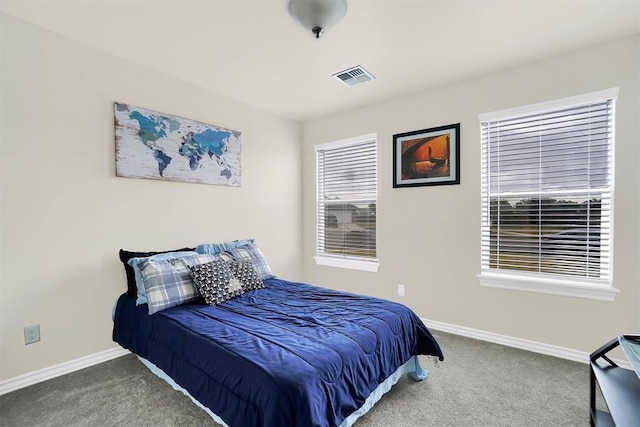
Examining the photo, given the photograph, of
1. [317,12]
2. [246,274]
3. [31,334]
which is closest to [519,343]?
[246,274]

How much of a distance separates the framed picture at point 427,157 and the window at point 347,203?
344mm

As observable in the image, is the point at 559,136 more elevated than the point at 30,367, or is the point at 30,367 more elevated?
the point at 559,136

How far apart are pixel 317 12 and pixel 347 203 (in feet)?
7.84

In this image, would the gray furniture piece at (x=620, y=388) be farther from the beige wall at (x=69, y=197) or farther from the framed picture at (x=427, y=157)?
the beige wall at (x=69, y=197)

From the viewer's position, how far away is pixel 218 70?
2787 mm

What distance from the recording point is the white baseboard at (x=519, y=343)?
7.97 feet

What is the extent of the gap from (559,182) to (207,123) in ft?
11.0

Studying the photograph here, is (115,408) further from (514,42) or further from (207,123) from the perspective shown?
(514,42)

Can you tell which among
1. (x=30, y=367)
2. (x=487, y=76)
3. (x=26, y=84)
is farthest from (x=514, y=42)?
(x=30, y=367)

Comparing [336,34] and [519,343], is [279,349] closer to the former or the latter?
[336,34]

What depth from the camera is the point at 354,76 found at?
2867 mm

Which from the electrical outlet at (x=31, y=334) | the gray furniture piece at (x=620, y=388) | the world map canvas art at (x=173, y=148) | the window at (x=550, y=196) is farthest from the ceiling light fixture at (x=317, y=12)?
the electrical outlet at (x=31, y=334)

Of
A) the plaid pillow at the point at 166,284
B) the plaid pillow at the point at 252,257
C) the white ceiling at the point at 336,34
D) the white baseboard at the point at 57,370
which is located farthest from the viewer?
the plaid pillow at the point at 252,257

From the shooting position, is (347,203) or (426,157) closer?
(426,157)
